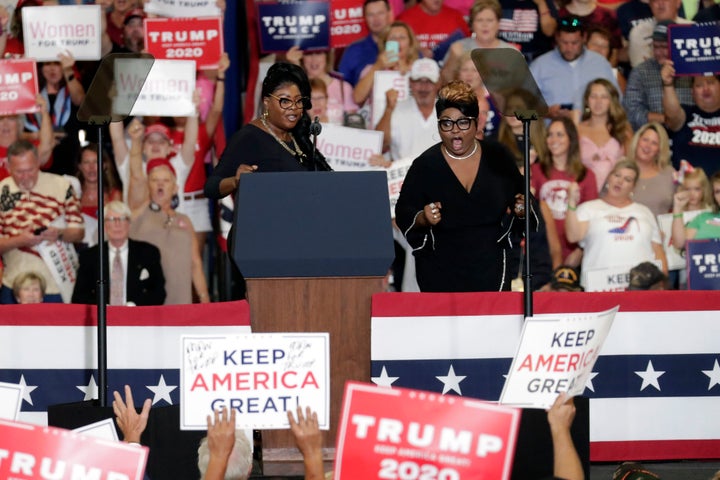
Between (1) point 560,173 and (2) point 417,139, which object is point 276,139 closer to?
(2) point 417,139

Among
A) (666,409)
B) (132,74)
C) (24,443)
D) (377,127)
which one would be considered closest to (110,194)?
(377,127)

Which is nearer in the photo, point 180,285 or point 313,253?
point 313,253

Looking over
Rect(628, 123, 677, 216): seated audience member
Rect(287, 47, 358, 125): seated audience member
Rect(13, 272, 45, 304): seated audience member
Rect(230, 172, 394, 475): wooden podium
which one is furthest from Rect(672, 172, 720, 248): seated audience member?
Rect(13, 272, 45, 304): seated audience member

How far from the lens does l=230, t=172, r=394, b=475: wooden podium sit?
6.89 meters

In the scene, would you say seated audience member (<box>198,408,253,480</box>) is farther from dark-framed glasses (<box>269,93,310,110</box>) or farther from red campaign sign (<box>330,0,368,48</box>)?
red campaign sign (<box>330,0,368,48</box>)

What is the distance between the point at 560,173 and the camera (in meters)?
10.7

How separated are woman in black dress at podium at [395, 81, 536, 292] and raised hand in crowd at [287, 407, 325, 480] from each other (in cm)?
220

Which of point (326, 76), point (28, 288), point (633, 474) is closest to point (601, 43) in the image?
point (326, 76)

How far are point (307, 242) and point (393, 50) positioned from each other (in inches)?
179

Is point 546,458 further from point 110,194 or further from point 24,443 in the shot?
point 110,194

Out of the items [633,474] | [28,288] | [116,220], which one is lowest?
[633,474]

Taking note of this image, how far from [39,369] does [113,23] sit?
504 cm

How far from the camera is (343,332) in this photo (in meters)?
7.07

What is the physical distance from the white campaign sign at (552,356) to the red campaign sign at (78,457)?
2.01 meters
